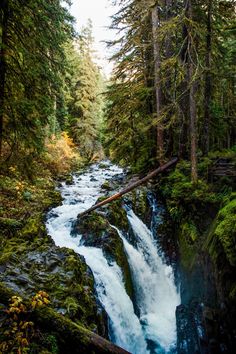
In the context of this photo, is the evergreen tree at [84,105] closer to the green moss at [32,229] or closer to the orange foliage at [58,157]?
the orange foliage at [58,157]

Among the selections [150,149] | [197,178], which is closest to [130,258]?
[197,178]

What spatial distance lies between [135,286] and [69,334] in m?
5.34

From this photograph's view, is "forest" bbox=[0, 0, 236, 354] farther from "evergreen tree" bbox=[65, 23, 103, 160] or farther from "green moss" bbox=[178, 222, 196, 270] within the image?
"evergreen tree" bbox=[65, 23, 103, 160]

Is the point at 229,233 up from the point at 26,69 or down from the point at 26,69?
down

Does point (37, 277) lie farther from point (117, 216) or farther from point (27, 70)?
point (27, 70)

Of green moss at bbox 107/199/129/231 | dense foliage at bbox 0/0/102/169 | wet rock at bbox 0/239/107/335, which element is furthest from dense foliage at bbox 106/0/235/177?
wet rock at bbox 0/239/107/335

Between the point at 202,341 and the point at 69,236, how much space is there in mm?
4957

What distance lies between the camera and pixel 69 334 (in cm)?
470

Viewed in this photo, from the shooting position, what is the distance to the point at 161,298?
10.4 metres

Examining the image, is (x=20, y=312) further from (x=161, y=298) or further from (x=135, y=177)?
(x=135, y=177)

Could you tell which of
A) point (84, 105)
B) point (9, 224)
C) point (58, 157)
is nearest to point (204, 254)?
point (9, 224)

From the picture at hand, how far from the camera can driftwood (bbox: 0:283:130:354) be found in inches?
183

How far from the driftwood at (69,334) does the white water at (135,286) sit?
112 inches

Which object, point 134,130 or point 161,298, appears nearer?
point 161,298
